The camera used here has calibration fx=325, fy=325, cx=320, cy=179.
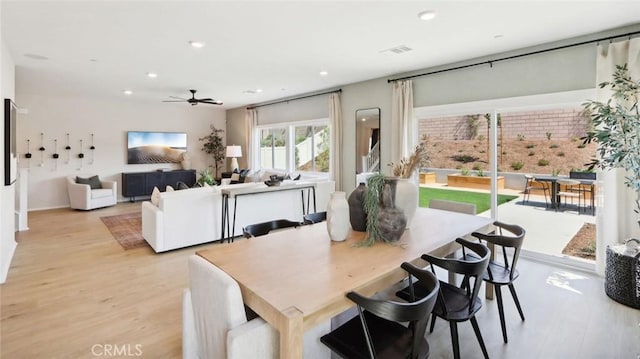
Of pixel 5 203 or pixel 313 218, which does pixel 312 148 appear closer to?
pixel 313 218

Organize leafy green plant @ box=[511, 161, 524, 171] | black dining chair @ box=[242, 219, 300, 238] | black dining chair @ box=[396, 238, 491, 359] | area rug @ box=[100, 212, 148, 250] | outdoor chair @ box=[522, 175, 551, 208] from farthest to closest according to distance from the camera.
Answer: area rug @ box=[100, 212, 148, 250] → leafy green plant @ box=[511, 161, 524, 171] → outdoor chair @ box=[522, 175, 551, 208] → black dining chair @ box=[242, 219, 300, 238] → black dining chair @ box=[396, 238, 491, 359]

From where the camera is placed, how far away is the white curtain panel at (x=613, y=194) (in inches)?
130

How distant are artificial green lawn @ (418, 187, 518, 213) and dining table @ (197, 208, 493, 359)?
2252 mm

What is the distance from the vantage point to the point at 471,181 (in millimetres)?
4754

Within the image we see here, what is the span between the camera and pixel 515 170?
439 cm

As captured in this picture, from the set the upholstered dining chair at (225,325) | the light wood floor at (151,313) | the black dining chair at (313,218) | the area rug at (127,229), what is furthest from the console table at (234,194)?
the upholstered dining chair at (225,325)

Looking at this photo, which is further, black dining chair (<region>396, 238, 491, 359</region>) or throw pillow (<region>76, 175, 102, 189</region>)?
throw pillow (<region>76, 175, 102, 189</region>)

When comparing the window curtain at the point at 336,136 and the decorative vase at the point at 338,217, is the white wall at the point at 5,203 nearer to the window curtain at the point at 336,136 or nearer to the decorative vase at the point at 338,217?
Answer: the decorative vase at the point at 338,217

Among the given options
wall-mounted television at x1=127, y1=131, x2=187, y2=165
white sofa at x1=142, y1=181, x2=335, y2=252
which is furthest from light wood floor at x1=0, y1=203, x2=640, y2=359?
wall-mounted television at x1=127, y1=131, x2=187, y2=165

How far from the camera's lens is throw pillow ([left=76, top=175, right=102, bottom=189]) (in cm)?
733

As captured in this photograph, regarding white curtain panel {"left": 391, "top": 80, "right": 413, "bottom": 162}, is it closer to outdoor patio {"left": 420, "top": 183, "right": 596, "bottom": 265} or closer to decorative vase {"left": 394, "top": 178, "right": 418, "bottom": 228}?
outdoor patio {"left": 420, "top": 183, "right": 596, "bottom": 265}

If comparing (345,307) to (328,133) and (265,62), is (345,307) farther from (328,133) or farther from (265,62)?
(328,133)

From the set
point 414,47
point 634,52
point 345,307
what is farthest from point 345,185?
point 345,307

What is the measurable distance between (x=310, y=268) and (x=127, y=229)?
16.3ft
